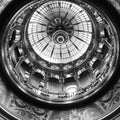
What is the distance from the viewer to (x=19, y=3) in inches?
731

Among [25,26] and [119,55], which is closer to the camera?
[119,55]

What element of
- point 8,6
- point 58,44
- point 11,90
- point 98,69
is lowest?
point 11,90

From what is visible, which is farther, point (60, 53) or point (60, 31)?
point (60, 53)

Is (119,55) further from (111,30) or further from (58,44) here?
(58,44)

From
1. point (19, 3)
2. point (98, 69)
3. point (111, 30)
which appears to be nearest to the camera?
point (19, 3)

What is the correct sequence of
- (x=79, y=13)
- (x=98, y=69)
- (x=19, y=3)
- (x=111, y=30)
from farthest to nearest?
(x=79, y=13), (x=98, y=69), (x=111, y=30), (x=19, y=3)

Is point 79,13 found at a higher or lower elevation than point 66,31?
higher

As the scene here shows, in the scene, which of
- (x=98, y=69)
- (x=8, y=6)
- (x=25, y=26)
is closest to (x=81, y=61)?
(x=98, y=69)

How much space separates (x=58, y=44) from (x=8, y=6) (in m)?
8.88

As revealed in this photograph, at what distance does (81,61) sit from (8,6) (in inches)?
374

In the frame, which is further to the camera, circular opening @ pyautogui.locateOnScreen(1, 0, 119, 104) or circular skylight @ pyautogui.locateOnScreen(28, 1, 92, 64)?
circular skylight @ pyautogui.locateOnScreen(28, 1, 92, 64)

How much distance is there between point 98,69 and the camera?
2381 cm

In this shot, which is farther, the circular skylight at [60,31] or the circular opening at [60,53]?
the circular skylight at [60,31]

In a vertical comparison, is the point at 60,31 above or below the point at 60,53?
above
